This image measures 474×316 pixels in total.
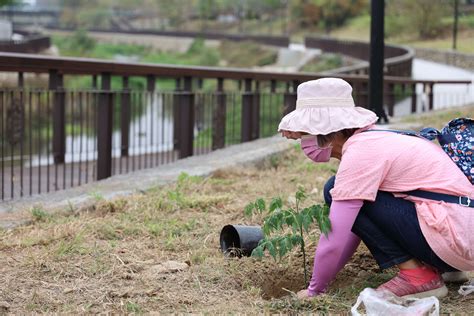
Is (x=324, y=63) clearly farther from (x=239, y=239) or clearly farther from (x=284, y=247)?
(x=284, y=247)

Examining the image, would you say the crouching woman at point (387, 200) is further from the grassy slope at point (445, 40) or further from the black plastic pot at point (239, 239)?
the grassy slope at point (445, 40)

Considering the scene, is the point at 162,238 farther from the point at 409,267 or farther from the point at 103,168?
the point at 103,168

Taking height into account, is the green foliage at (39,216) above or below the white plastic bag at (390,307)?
below

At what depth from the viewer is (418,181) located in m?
3.54

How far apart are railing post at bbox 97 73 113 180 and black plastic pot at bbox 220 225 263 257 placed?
275cm

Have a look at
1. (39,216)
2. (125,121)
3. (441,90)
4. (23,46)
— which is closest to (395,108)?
(125,121)

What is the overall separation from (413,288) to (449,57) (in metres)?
45.1

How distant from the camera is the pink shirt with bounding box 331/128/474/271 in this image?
345 cm

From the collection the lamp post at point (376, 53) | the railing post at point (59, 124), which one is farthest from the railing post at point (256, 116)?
the railing post at point (59, 124)

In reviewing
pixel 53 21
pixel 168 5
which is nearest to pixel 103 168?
pixel 168 5

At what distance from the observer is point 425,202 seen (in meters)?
3.51

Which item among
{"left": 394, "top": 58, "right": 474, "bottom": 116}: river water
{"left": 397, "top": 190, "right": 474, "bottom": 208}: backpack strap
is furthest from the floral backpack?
{"left": 394, "top": 58, "right": 474, "bottom": 116}: river water

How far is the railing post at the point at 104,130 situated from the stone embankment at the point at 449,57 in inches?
1513

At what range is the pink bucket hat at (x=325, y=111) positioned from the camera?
358cm
